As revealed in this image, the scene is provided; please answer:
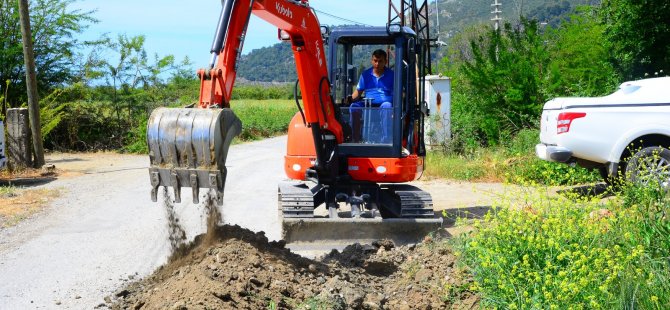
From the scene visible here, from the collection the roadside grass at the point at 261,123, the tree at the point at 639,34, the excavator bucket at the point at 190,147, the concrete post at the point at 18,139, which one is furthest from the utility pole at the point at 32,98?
the roadside grass at the point at 261,123

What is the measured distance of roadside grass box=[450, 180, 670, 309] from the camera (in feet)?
16.5

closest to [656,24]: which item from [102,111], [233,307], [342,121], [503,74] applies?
[503,74]

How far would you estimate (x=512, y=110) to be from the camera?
19.6 metres

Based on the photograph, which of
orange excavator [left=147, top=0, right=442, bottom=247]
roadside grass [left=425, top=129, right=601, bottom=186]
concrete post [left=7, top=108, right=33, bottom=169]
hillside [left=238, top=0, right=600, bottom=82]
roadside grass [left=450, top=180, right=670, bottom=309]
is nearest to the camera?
roadside grass [left=450, top=180, right=670, bottom=309]

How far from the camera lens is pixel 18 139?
715 inches

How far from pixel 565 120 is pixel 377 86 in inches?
156

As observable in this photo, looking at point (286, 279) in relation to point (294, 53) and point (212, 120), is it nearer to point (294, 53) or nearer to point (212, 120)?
point (212, 120)

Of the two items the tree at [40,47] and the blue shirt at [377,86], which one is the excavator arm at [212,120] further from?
the tree at [40,47]

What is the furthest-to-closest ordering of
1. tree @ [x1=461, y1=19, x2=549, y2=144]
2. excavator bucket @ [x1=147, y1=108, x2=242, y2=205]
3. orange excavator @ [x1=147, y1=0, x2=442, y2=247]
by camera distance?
tree @ [x1=461, y1=19, x2=549, y2=144], orange excavator @ [x1=147, y1=0, x2=442, y2=247], excavator bucket @ [x1=147, y1=108, x2=242, y2=205]

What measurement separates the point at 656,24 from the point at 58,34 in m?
17.2

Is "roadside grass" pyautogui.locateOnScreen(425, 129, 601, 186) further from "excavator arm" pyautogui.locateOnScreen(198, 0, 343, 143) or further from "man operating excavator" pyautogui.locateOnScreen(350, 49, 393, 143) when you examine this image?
"excavator arm" pyautogui.locateOnScreen(198, 0, 343, 143)

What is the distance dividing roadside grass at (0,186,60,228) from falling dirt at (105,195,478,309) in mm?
4479

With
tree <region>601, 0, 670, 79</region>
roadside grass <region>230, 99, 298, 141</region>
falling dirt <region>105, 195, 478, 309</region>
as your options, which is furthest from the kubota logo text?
roadside grass <region>230, 99, 298, 141</region>

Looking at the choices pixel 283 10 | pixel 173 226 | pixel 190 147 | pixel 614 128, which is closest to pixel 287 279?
pixel 190 147
